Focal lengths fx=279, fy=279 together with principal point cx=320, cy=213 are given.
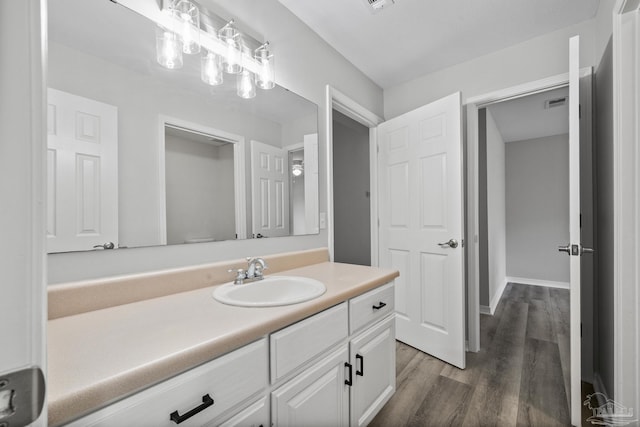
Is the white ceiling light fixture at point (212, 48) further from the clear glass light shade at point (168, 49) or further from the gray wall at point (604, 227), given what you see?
the gray wall at point (604, 227)

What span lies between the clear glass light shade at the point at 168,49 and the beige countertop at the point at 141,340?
94 centimetres

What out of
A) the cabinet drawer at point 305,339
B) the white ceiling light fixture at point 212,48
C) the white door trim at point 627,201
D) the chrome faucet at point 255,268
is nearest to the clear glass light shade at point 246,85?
the white ceiling light fixture at point 212,48

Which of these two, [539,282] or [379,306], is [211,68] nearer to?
[379,306]

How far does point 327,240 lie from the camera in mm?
1974

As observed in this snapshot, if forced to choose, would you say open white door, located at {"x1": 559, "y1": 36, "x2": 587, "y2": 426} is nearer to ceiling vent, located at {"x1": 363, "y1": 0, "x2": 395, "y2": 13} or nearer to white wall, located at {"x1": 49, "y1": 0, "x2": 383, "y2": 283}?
ceiling vent, located at {"x1": 363, "y1": 0, "x2": 395, "y2": 13}

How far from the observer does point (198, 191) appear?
4.10ft

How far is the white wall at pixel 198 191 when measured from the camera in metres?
1.16

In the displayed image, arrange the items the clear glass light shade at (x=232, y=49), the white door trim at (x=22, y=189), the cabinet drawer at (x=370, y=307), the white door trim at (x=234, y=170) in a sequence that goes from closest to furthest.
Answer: the white door trim at (x=22, y=189) → the white door trim at (x=234, y=170) → the cabinet drawer at (x=370, y=307) → the clear glass light shade at (x=232, y=49)

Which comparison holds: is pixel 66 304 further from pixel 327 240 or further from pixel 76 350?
pixel 327 240

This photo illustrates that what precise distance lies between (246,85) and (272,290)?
104cm

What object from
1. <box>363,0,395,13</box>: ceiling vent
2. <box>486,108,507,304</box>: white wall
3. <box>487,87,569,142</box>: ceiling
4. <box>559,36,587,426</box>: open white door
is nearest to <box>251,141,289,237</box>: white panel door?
<box>363,0,395,13</box>: ceiling vent

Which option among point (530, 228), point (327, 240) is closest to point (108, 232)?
point (327, 240)

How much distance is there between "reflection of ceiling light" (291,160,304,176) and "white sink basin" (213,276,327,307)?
691 mm

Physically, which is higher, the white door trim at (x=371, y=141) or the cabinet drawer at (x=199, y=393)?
the white door trim at (x=371, y=141)
